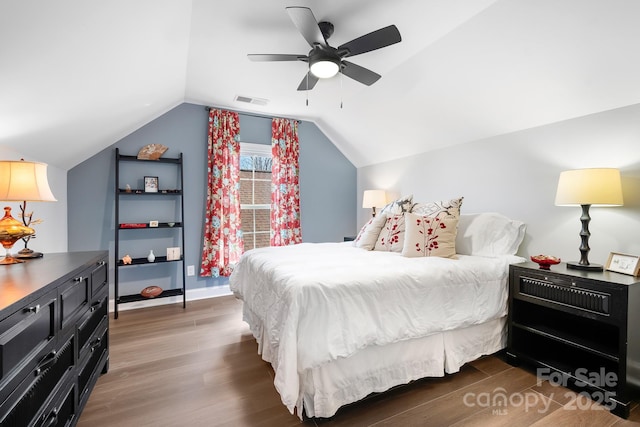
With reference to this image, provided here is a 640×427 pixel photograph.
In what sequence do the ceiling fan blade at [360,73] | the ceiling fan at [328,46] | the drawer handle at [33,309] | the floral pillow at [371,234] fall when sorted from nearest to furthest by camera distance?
the drawer handle at [33,309] < the ceiling fan at [328,46] < the ceiling fan blade at [360,73] < the floral pillow at [371,234]

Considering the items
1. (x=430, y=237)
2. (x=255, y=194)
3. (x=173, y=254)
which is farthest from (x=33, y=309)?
(x=255, y=194)

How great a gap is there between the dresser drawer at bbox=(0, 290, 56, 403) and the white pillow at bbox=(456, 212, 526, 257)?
114 inches

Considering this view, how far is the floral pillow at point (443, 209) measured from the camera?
265 centimetres

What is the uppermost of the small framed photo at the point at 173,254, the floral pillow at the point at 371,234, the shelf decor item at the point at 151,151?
the shelf decor item at the point at 151,151

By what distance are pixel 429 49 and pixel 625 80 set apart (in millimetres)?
1325

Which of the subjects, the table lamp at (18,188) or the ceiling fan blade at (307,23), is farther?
the ceiling fan blade at (307,23)

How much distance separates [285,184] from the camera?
171 inches

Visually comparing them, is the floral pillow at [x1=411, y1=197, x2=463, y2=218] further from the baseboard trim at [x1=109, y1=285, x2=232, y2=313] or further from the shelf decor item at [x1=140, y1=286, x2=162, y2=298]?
the shelf decor item at [x1=140, y1=286, x2=162, y2=298]

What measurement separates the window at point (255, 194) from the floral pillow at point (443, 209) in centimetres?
226

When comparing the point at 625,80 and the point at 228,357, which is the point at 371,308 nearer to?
the point at 228,357

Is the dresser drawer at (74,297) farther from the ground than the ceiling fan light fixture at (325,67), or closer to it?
closer to it

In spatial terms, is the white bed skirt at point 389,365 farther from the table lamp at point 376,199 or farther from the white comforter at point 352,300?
the table lamp at point 376,199

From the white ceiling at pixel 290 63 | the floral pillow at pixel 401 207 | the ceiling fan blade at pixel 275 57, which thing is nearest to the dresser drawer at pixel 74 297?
the white ceiling at pixel 290 63

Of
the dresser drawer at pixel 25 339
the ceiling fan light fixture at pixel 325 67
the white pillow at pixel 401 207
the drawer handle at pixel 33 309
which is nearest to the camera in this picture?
the dresser drawer at pixel 25 339
